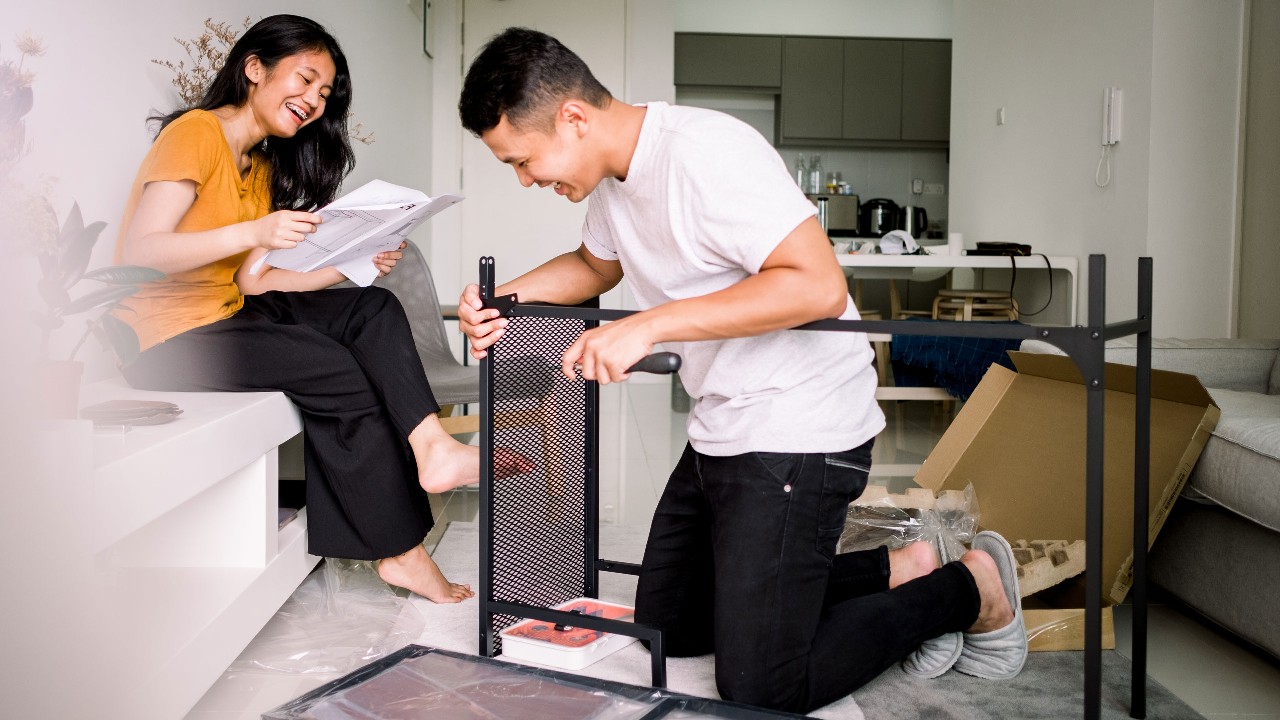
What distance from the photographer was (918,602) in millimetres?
1523

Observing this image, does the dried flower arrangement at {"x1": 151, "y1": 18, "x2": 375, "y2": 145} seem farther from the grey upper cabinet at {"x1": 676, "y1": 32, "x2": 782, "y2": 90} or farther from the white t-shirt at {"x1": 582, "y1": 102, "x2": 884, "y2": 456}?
the grey upper cabinet at {"x1": 676, "y1": 32, "x2": 782, "y2": 90}

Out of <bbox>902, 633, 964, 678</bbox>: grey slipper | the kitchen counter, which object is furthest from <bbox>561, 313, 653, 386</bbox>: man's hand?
the kitchen counter

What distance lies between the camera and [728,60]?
6.73m

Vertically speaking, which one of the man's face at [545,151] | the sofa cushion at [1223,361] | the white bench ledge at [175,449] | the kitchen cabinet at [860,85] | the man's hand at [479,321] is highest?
the kitchen cabinet at [860,85]

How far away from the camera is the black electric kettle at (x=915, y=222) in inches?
271

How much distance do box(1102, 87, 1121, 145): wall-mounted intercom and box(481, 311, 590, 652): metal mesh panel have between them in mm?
2716

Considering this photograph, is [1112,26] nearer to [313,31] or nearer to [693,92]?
[313,31]

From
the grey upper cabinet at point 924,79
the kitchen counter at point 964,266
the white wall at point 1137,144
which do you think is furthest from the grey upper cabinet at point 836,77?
the kitchen counter at point 964,266

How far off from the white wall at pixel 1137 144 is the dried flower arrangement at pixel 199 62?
8.86 ft

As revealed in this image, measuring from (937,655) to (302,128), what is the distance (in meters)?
1.57

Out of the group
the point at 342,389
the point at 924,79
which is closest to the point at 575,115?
the point at 342,389

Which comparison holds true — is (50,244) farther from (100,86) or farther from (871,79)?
(871,79)

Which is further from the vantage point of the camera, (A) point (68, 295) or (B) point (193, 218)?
(B) point (193, 218)

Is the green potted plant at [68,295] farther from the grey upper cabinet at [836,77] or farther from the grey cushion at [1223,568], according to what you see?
the grey upper cabinet at [836,77]
